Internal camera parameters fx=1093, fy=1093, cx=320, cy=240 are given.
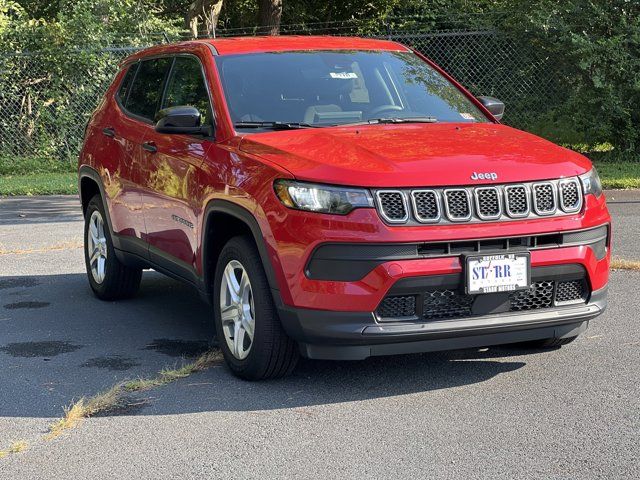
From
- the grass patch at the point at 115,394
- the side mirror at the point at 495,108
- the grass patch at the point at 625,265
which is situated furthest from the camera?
the grass patch at the point at 625,265

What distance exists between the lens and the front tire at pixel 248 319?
217 inches

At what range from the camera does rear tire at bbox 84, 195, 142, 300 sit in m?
7.99

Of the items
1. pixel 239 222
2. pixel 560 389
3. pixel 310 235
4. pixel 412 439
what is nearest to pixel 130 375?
pixel 239 222

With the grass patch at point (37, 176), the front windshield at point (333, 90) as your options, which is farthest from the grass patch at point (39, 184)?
the front windshield at point (333, 90)

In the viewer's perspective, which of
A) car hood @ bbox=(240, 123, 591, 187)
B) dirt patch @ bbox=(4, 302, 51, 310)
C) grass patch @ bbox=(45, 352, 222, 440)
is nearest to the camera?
grass patch @ bbox=(45, 352, 222, 440)

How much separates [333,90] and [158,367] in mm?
1934

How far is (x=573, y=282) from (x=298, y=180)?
1528mm

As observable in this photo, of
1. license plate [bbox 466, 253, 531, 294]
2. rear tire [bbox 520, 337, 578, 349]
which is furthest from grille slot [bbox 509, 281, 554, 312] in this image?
rear tire [bbox 520, 337, 578, 349]

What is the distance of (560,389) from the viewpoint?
5.47 metres

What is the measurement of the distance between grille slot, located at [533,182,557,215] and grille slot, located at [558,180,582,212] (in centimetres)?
5

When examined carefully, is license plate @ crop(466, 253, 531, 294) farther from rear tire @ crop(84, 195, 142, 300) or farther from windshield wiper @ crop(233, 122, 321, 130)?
rear tire @ crop(84, 195, 142, 300)

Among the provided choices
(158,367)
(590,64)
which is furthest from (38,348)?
(590,64)

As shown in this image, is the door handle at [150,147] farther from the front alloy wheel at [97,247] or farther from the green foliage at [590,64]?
the green foliage at [590,64]

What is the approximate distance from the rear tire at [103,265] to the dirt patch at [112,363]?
1631mm
